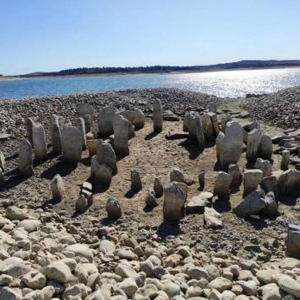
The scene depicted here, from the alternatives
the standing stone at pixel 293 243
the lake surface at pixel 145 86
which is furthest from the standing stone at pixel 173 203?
the lake surface at pixel 145 86

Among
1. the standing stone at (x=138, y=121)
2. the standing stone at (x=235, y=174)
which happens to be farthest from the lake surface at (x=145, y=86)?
the standing stone at (x=235, y=174)

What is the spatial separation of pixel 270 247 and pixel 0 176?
618 centimetres

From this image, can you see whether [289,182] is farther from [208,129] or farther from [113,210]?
[208,129]

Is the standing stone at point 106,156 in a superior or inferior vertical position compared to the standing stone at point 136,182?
superior

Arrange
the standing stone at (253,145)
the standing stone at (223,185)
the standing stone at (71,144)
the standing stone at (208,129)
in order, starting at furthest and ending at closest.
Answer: the standing stone at (208,129), the standing stone at (71,144), the standing stone at (253,145), the standing stone at (223,185)

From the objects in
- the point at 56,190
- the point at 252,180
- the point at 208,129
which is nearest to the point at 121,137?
the point at 208,129

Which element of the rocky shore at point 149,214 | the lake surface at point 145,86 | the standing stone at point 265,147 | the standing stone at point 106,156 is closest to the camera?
the rocky shore at point 149,214

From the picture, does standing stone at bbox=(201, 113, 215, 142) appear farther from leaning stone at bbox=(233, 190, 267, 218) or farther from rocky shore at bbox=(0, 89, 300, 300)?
leaning stone at bbox=(233, 190, 267, 218)

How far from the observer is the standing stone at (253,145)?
10516 mm

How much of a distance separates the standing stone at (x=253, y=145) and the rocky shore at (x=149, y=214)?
0.10 ft

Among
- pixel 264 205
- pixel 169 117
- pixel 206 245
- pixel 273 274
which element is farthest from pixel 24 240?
pixel 169 117

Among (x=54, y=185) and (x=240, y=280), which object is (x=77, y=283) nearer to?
(x=240, y=280)

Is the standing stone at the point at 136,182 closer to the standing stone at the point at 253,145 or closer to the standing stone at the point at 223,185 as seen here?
the standing stone at the point at 223,185

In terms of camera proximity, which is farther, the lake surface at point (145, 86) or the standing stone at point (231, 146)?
the lake surface at point (145, 86)
